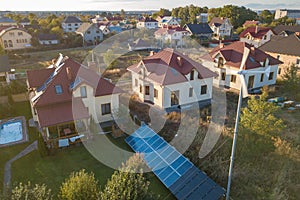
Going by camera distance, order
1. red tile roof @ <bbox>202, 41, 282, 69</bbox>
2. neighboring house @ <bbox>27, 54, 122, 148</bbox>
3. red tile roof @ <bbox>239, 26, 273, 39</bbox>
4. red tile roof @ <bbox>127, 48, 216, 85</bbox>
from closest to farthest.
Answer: neighboring house @ <bbox>27, 54, 122, 148</bbox> < red tile roof @ <bbox>127, 48, 216, 85</bbox> < red tile roof @ <bbox>202, 41, 282, 69</bbox> < red tile roof @ <bbox>239, 26, 273, 39</bbox>

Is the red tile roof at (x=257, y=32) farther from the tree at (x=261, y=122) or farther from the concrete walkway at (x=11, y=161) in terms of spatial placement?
the concrete walkway at (x=11, y=161)

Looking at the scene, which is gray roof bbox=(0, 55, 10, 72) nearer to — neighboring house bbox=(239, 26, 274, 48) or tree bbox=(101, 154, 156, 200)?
tree bbox=(101, 154, 156, 200)

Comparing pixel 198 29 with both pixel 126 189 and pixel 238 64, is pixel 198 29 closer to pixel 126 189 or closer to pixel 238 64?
pixel 238 64

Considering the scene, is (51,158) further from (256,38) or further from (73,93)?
(256,38)

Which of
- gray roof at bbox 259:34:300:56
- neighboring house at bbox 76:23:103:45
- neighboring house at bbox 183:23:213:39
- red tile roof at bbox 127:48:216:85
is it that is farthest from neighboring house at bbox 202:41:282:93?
neighboring house at bbox 76:23:103:45

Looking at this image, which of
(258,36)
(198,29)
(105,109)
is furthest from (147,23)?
(105,109)

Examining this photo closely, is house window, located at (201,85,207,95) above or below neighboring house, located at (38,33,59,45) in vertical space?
below
